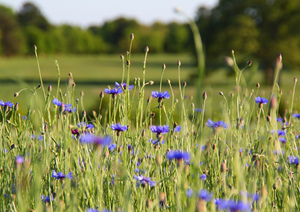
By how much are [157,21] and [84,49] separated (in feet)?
114

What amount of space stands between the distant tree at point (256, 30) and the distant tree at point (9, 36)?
32.4 metres

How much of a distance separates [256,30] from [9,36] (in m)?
35.9

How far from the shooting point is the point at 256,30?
18047mm

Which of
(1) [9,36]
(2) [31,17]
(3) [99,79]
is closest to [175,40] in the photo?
(2) [31,17]

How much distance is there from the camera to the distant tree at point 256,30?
57.5 feet

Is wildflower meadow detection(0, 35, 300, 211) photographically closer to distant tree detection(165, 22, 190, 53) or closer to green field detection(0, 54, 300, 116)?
green field detection(0, 54, 300, 116)

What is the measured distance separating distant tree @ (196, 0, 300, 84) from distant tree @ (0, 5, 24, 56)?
→ 106 ft

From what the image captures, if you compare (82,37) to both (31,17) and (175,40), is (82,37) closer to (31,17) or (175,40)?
(31,17)

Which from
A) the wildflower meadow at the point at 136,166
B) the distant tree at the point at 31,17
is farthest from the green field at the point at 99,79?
the distant tree at the point at 31,17

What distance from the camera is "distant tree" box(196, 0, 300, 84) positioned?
17516 millimetres

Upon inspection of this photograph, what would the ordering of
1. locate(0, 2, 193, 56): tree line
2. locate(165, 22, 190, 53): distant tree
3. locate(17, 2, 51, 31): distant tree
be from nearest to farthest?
locate(0, 2, 193, 56): tree line → locate(165, 22, 190, 53): distant tree → locate(17, 2, 51, 31): distant tree

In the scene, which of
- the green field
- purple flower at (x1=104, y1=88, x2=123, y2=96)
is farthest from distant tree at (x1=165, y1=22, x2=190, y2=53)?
purple flower at (x1=104, y1=88, x2=123, y2=96)

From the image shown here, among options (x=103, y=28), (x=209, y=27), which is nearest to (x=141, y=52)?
(x=103, y=28)

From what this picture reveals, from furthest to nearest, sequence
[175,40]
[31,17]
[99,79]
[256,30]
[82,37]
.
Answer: [31,17] < [82,37] < [175,40] < [99,79] < [256,30]
